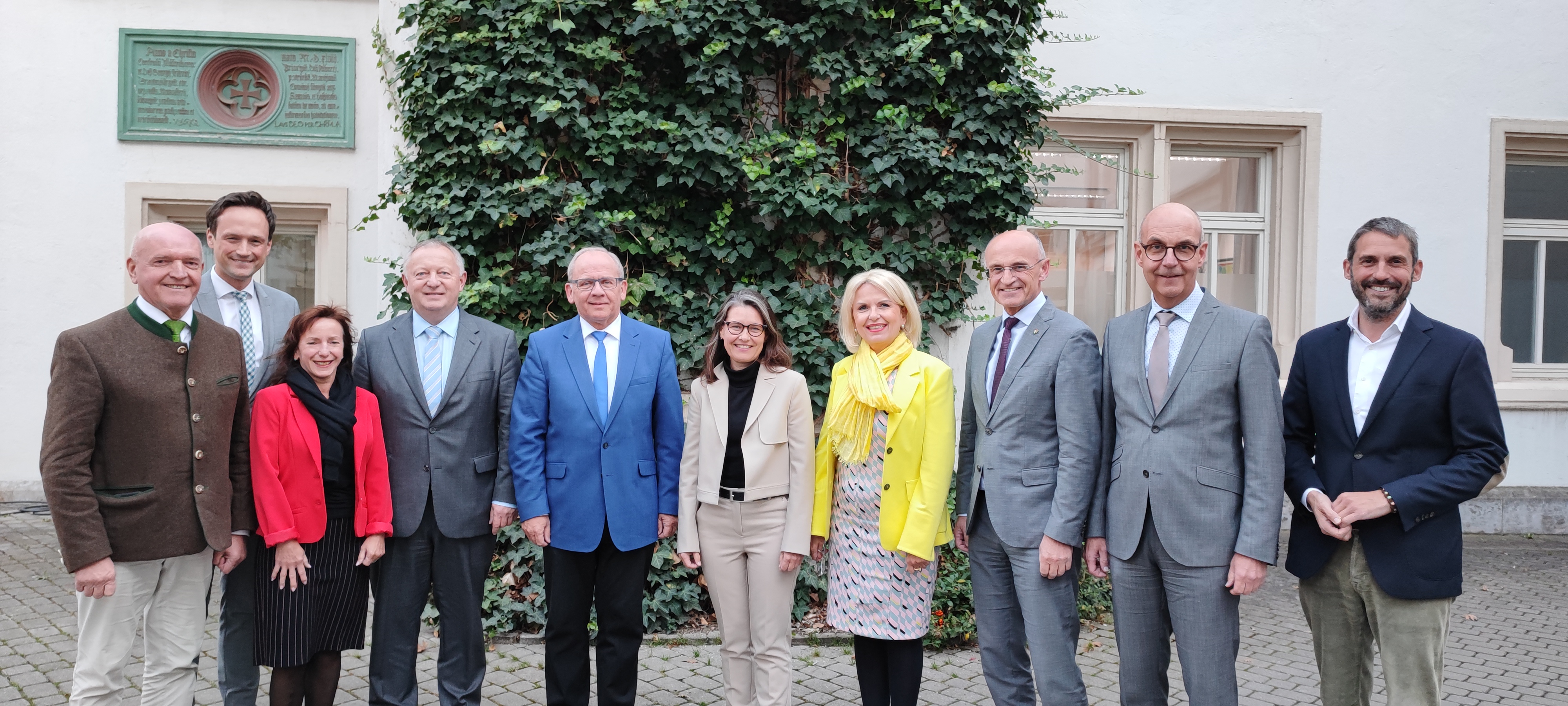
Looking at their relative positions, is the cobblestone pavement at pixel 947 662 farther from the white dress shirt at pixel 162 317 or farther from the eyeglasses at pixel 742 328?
the white dress shirt at pixel 162 317

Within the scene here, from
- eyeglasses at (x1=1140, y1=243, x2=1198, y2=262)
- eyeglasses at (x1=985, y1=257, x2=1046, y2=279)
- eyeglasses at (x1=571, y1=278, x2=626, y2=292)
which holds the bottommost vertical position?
eyeglasses at (x1=571, y1=278, x2=626, y2=292)

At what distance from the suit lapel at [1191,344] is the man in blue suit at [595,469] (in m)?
1.77

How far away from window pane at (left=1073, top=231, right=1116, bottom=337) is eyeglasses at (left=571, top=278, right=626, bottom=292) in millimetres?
4919

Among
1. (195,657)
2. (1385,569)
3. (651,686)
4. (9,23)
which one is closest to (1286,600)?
(1385,569)

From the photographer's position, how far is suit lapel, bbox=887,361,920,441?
3211mm

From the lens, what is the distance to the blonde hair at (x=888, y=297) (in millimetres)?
3291

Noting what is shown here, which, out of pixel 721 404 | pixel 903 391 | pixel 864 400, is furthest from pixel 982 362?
pixel 721 404

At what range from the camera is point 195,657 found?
118 inches

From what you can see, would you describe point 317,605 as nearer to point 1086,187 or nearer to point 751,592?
point 751,592

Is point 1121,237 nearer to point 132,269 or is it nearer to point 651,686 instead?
point 651,686

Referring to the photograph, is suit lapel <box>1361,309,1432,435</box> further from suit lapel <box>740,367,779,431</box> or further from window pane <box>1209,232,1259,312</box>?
window pane <box>1209,232,1259,312</box>

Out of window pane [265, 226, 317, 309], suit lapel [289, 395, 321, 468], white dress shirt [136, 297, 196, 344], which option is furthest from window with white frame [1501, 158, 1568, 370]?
window pane [265, 226, 317, 309]

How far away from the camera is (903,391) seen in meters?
3.22

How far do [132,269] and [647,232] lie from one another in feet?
8.94
